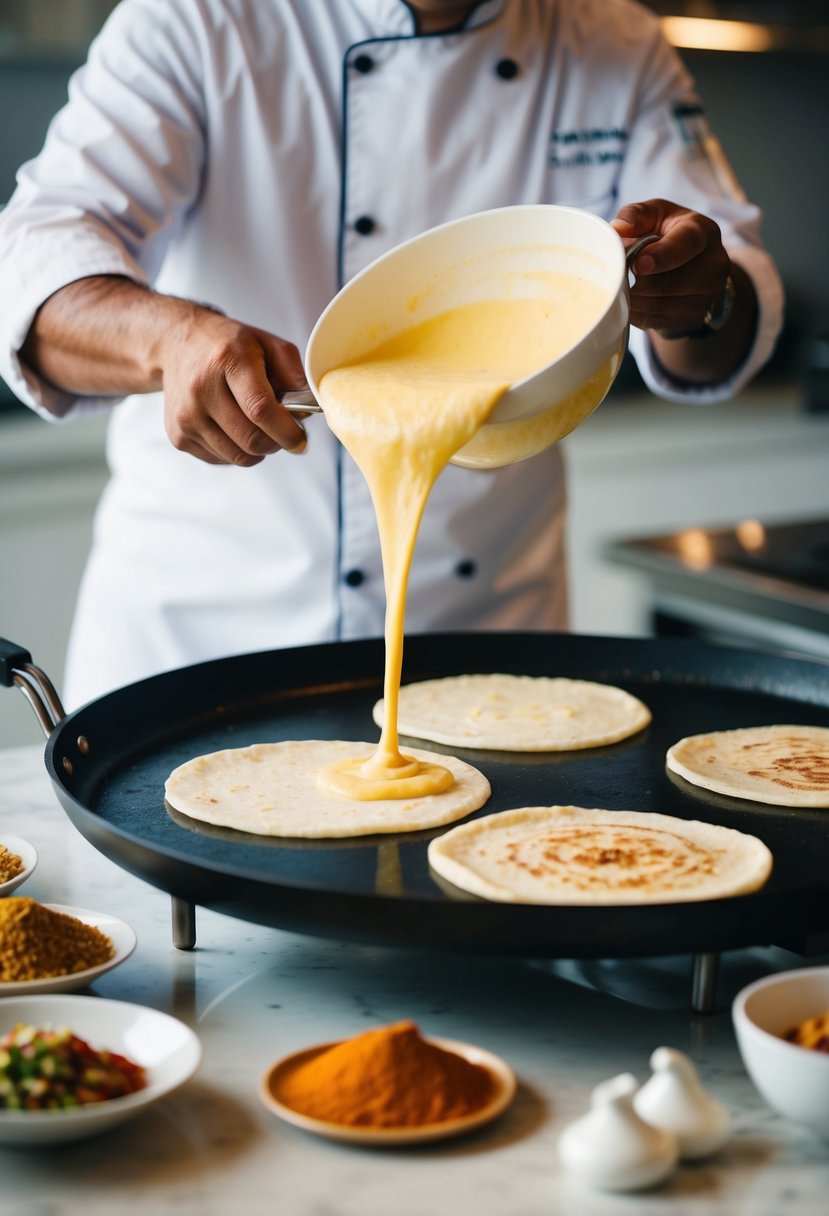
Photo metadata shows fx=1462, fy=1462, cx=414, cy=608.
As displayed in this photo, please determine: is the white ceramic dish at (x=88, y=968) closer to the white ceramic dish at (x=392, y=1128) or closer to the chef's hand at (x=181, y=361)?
the white ceramic dish at (x=392, y=1128)

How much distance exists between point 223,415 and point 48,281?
51 centimetres

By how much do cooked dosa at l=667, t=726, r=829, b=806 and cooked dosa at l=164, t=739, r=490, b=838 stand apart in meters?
0.26

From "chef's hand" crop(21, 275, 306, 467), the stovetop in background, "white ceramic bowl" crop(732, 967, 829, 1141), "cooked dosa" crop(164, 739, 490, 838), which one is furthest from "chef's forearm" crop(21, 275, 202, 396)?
the stovetop in background

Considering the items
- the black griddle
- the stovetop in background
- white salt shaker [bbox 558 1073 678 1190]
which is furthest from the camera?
the stovetop in background

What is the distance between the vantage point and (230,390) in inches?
62.4

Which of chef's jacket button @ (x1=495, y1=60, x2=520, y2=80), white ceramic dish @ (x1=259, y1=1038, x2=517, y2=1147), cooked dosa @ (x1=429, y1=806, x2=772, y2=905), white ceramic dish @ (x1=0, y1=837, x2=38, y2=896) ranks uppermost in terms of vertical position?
chef's jacket button @ (x1=495, y1=60, x2=520, y2=80)

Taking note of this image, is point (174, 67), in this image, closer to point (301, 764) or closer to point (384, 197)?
point (384, 197)

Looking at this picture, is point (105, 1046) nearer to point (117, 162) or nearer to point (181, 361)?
point (181, 361)

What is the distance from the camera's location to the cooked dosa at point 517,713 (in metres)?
1.82

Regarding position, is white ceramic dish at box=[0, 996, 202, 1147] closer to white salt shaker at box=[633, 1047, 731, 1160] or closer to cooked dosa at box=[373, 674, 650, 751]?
white salt shaker at box=[633, 1047, 731, 1160]

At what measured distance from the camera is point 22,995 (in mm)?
1251

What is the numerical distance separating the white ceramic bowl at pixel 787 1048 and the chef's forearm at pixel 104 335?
40.2 inches

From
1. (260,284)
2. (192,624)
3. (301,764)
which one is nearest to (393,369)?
(301,764)

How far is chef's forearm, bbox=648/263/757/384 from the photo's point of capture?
2275 mm
